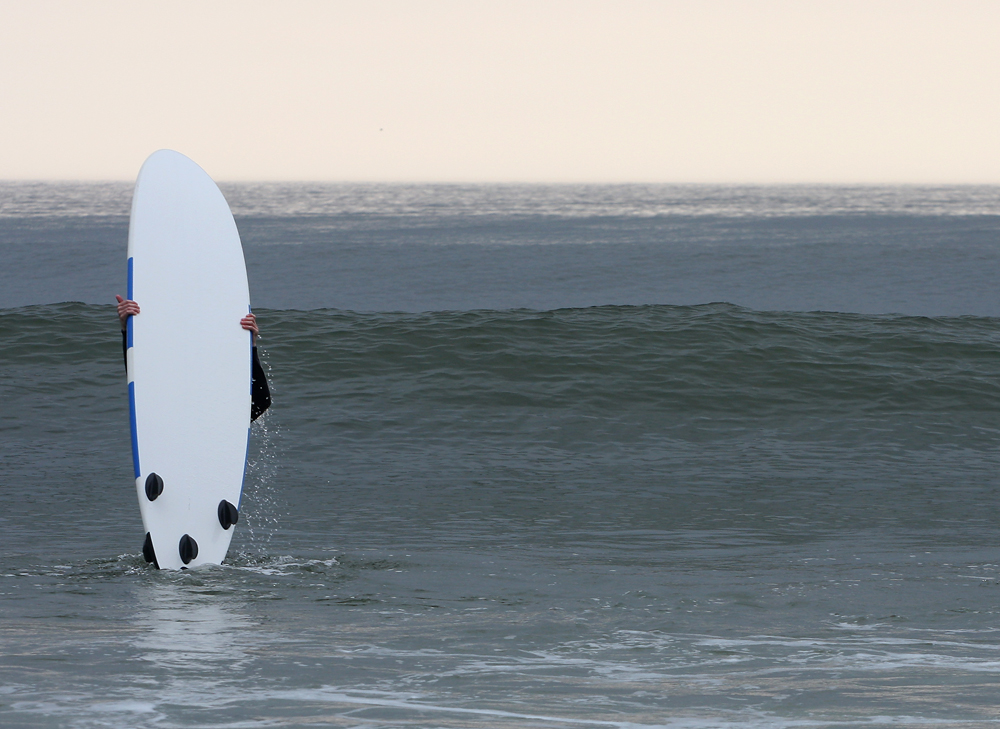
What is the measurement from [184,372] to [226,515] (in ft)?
3.76

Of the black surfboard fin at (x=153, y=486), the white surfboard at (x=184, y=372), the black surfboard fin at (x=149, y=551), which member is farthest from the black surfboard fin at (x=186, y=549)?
the black surfboard fin at (x=153, y=486)

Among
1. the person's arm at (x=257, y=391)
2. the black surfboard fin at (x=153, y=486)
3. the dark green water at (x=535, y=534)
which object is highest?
the person's arm at (x=257, y=391)

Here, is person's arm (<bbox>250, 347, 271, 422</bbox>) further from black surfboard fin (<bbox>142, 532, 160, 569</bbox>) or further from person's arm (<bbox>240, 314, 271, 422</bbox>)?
black surfboard fin (<bbox>142, 532, 160, 569</bbox>)

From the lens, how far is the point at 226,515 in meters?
7.16

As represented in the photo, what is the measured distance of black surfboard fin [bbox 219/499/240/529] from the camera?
714 centimetres

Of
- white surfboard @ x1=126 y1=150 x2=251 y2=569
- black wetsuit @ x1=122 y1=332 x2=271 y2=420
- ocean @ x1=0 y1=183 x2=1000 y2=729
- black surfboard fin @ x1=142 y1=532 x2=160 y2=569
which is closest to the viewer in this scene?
ocean @ x1=0 y1=183 x2=1000 y2=729

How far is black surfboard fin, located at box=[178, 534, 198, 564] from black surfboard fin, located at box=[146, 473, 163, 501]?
37cm

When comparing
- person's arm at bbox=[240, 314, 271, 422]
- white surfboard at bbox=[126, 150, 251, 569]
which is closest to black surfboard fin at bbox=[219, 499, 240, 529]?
white surfboard at bbox=[126, 150, 251, 569]

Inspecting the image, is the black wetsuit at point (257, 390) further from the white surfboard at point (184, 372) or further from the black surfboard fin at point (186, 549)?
the black surfboard fin at point (186, 549)

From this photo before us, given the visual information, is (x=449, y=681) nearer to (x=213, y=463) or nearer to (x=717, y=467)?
(x=213, y=463)

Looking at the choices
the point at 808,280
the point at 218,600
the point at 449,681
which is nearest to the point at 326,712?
the point at 449,681

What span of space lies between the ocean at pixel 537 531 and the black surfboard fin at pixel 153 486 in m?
0.50

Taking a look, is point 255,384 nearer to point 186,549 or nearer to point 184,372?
point 184,372

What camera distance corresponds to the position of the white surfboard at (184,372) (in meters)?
7.12
